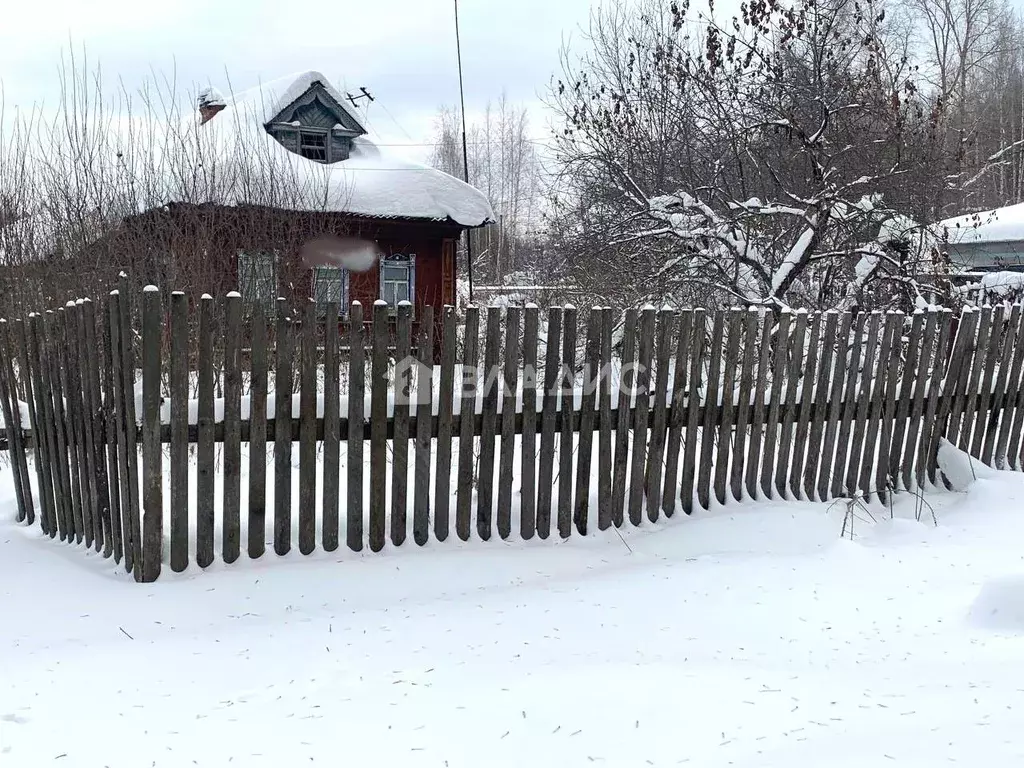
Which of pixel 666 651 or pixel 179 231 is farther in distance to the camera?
pixel 179 231

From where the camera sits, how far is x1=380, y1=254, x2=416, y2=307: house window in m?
16.1

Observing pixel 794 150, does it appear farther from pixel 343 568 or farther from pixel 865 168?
pixel 343 568

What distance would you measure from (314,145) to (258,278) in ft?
29.7

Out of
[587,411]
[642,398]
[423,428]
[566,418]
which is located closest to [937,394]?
[642,398]

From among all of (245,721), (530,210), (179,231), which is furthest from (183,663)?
(530,210)

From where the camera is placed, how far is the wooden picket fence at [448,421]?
146 inches

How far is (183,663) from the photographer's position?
2.96 m

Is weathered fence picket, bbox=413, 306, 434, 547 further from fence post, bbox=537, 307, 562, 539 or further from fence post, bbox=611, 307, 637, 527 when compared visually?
fence post, bbox=611, 307, 637, 527

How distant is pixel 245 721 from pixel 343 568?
4.32 feet

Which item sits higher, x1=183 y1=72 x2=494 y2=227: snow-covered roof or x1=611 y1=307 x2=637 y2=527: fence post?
x1=183 y1=72 x2=494 y2=227: snow-covered roof

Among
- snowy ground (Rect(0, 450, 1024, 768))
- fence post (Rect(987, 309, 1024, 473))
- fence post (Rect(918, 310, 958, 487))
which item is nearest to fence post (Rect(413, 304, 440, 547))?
snowy ground (Rect(0, 450, 1024, 768))

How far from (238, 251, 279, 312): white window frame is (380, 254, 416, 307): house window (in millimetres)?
7059

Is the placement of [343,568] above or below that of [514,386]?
below

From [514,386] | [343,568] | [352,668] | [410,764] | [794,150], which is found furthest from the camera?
[794,150]
